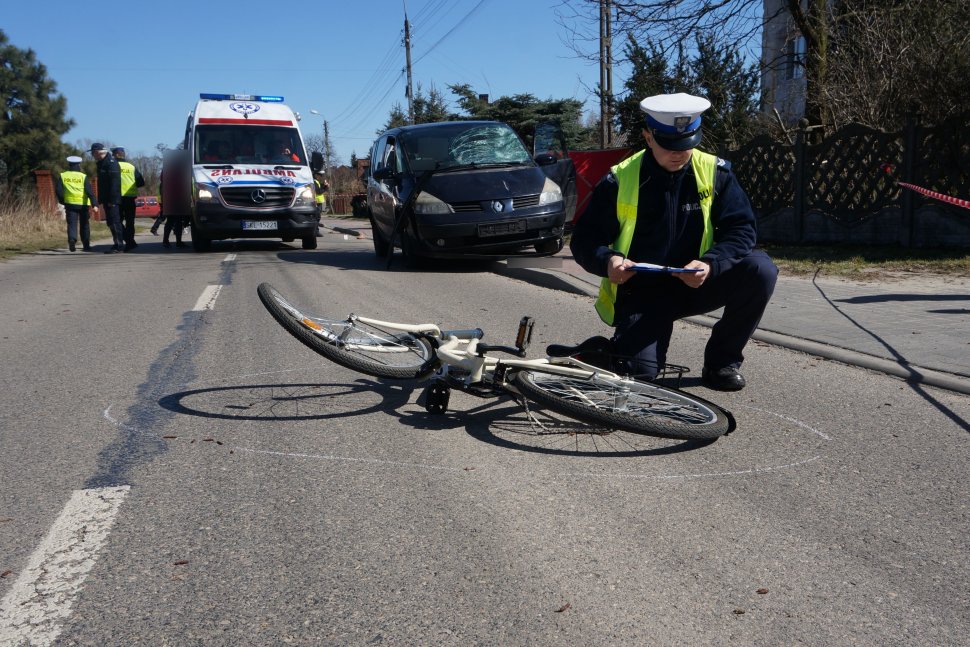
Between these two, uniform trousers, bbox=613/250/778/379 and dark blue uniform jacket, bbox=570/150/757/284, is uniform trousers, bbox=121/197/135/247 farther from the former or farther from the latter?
uniform trousers, bbox=613/250/778/379

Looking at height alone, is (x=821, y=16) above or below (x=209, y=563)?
above

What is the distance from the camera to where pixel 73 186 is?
18.0 m

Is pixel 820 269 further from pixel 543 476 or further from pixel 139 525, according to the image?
pixel 139 525

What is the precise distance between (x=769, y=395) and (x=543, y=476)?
6.26ft

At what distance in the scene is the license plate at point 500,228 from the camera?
11.6 metres

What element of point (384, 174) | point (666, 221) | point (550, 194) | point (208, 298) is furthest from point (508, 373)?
point (384, 174)

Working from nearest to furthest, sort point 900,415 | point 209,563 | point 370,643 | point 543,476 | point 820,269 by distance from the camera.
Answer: point 370,643 < point 209,563 < point 543,476 < point 900,415 < point 820,269

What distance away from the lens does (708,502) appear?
3.48m

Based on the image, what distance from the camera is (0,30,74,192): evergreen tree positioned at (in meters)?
54.8

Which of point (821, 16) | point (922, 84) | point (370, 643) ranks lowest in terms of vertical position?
point (370, 643)

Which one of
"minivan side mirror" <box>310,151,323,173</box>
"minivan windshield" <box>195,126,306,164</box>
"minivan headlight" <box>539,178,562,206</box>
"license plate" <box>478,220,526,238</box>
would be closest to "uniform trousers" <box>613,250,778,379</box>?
"license plate" <box>478,220,526,238</box>

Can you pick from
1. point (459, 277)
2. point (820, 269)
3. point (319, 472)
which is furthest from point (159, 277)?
point (319, 472)

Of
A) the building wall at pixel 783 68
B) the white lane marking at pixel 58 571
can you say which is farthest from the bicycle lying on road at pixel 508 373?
the building wall at pixel 783 68

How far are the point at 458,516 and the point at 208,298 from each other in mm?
7371
